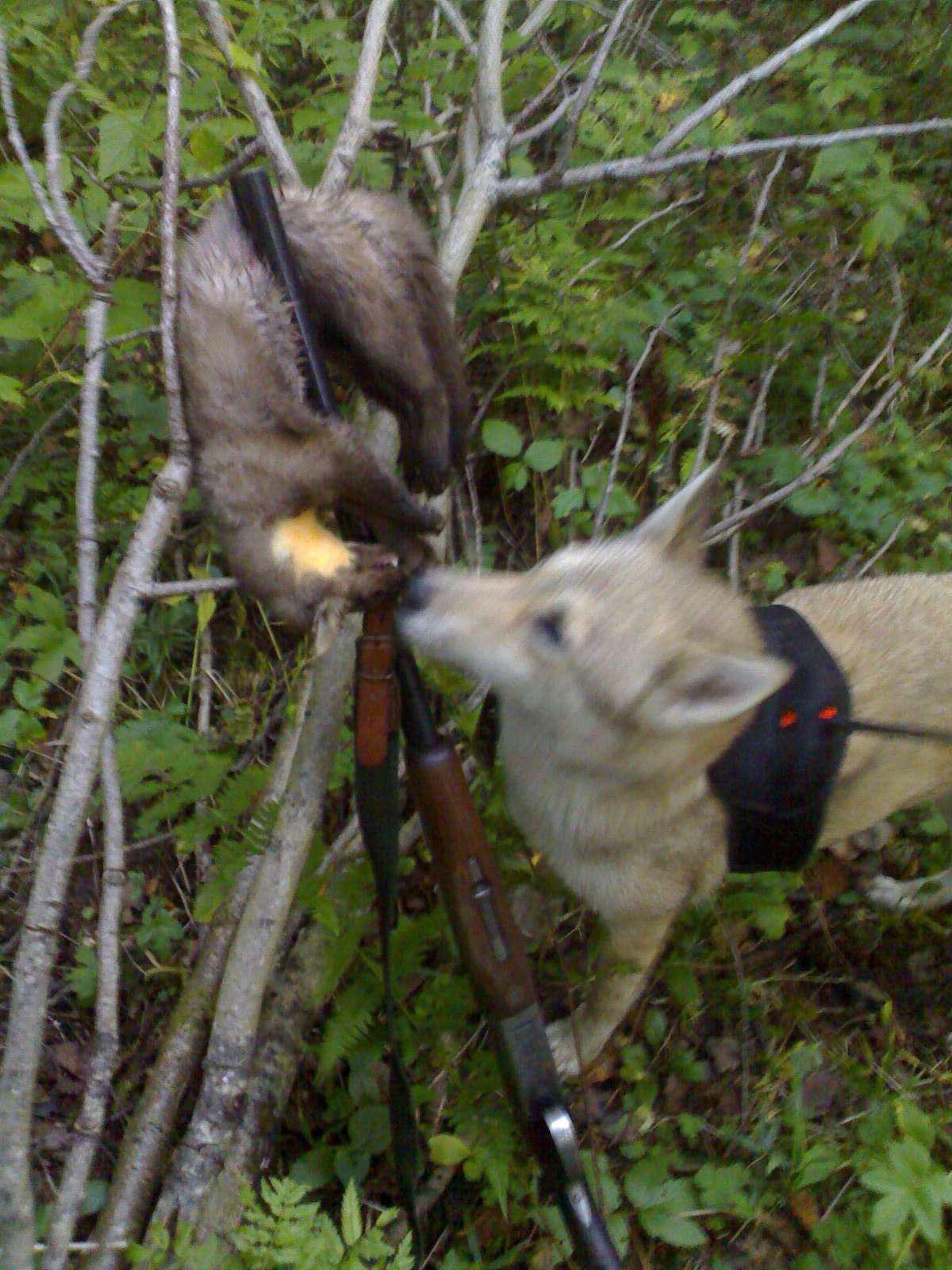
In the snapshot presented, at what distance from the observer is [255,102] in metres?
3.09

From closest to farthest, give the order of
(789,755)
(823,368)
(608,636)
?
(608,636)
(789,755)
(823,368)

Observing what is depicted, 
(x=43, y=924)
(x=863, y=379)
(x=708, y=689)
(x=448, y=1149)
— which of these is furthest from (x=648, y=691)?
(x=863, y=379)

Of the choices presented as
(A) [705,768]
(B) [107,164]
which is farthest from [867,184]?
(B) [107,164]

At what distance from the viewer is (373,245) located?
2.73 meters

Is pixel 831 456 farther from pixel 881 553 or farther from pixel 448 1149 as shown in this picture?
pixel 448 1149

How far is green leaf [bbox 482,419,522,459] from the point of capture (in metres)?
4.15

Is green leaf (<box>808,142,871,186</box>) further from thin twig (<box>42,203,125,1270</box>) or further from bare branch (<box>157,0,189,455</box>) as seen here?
thin twig (<box>42,203,125,1270</box>)

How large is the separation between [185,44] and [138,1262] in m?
3.90

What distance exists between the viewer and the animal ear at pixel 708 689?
2.25 meters

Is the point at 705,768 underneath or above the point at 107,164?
underneath

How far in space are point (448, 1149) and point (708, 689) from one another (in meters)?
1.83

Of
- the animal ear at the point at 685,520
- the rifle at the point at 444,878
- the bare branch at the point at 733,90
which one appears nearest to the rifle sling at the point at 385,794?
the rifle at the point at 444,878

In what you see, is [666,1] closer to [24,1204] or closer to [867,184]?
[867,184]

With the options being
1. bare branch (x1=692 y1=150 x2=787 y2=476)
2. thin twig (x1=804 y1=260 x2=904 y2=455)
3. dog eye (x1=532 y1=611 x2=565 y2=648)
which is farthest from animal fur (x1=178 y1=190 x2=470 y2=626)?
thin twig (x1=804 y1=260 x2=904 y2=455)
